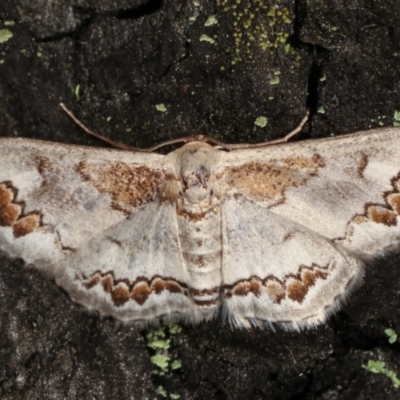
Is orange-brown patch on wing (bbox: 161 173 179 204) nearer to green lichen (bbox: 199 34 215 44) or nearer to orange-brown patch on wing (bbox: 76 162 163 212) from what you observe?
orange-brown patch on wing (bbox: 76 162 163 212)

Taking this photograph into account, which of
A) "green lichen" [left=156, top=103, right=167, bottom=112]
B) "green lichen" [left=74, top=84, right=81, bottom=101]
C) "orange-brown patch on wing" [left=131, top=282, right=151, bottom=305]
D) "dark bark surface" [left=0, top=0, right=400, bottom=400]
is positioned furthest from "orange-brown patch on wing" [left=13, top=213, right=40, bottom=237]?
"green lichen" [left=156, top=103, right=167, bottom=112]

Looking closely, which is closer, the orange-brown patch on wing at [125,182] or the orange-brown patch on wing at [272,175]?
the orange-brown patch on wing at [272,175]

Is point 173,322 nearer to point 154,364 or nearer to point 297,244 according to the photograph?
point 154,364

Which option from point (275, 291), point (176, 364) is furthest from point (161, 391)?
point (275, 291)

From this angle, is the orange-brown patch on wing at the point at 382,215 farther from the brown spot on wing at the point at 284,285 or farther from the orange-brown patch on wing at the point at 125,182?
the orange-brown patch on wing at the point at 125,182

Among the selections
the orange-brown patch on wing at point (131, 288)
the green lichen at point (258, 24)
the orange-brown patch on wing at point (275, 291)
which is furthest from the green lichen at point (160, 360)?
the green lichen at point (258, 24)

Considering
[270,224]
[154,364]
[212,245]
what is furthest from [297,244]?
[154,364]
